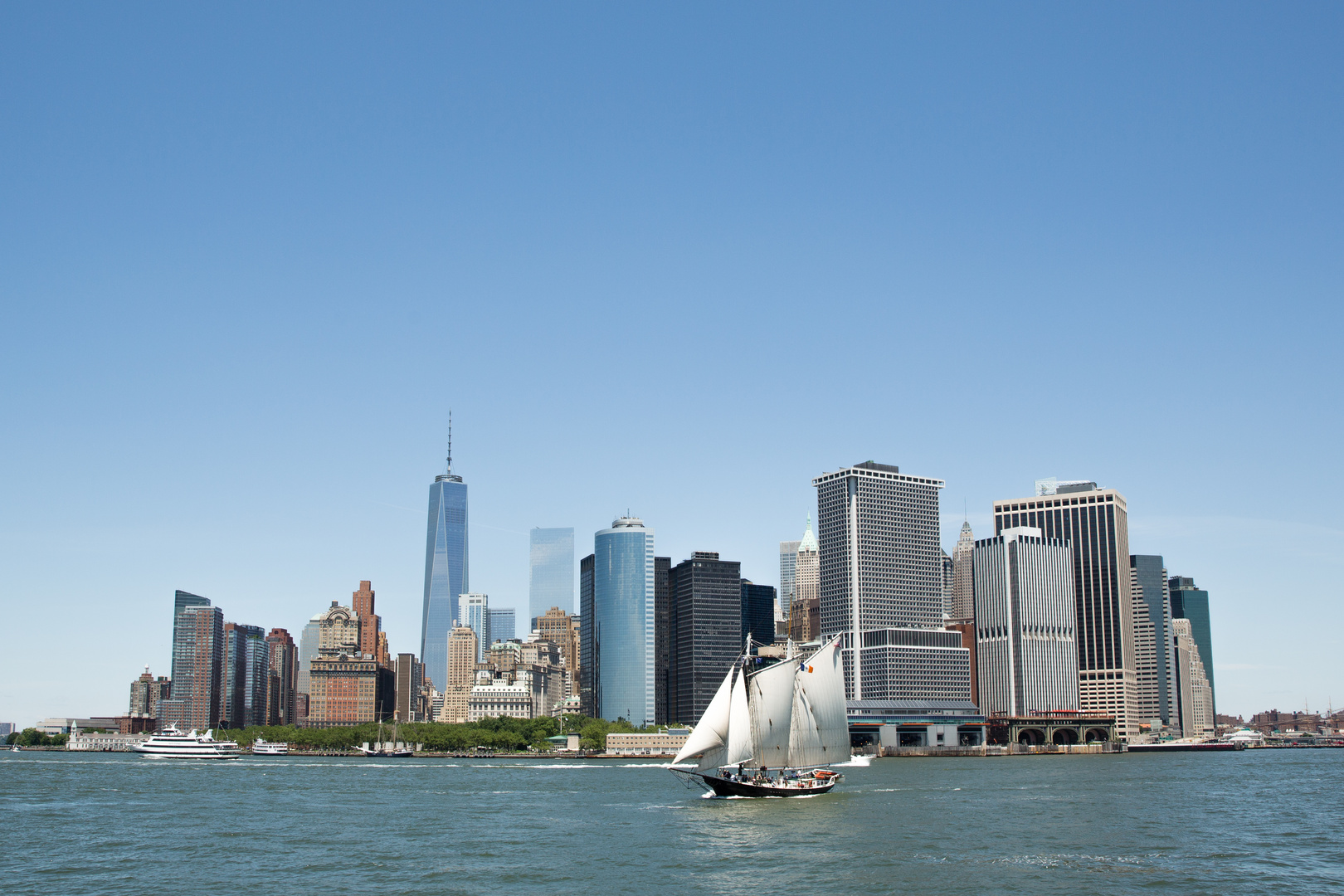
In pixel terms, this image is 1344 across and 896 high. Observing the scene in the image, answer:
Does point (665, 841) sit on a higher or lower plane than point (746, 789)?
lower

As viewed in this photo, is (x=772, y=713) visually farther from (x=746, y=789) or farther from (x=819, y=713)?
(x=746, y=789)

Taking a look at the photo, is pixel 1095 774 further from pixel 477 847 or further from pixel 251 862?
pixel 251 862

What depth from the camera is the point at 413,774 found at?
186125mm

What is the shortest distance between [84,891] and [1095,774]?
152363mm

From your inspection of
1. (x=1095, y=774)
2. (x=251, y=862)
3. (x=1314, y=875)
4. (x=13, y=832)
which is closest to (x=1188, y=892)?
(x=1314, y=875)

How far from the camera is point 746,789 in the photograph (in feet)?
376

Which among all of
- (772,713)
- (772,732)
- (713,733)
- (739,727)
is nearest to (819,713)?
(772,732)

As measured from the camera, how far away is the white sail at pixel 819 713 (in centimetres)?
12081

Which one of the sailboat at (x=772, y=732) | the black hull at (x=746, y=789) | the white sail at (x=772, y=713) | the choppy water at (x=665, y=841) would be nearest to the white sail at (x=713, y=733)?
the sailboat at (x=772, y=732)

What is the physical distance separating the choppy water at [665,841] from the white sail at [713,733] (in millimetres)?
6340

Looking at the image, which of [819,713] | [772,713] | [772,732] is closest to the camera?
[772,713]

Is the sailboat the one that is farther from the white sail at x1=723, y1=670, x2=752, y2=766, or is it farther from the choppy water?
the choppy water

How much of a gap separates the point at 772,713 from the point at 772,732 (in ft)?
6.50

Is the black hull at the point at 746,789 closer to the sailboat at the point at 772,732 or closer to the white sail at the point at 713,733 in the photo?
the sailboat at the point at 772,732
